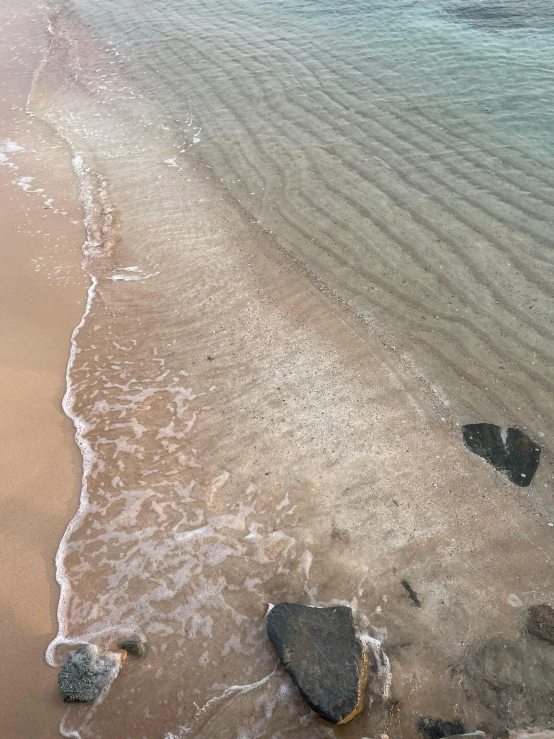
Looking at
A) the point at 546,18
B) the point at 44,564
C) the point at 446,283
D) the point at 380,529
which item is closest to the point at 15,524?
the point at 44,564

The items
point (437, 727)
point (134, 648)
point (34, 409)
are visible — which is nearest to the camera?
point (437, 727)

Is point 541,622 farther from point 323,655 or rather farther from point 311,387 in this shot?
point 311,387

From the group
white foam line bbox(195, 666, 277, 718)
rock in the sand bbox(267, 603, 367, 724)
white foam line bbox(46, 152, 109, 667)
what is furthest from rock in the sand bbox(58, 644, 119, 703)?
rock in the sand bbox(267, 603, 367, 724)

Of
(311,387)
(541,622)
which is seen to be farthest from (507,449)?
(311,387)

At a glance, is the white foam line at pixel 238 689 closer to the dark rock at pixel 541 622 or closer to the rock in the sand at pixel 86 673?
the rock in the sand at pixel 86 673

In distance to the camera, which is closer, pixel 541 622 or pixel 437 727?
pixel 437 727

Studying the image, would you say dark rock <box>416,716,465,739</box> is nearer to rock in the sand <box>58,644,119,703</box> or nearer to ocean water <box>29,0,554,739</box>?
ocean water <box>29,0,554,739</box>

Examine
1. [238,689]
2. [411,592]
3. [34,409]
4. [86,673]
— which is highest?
[34,409]
